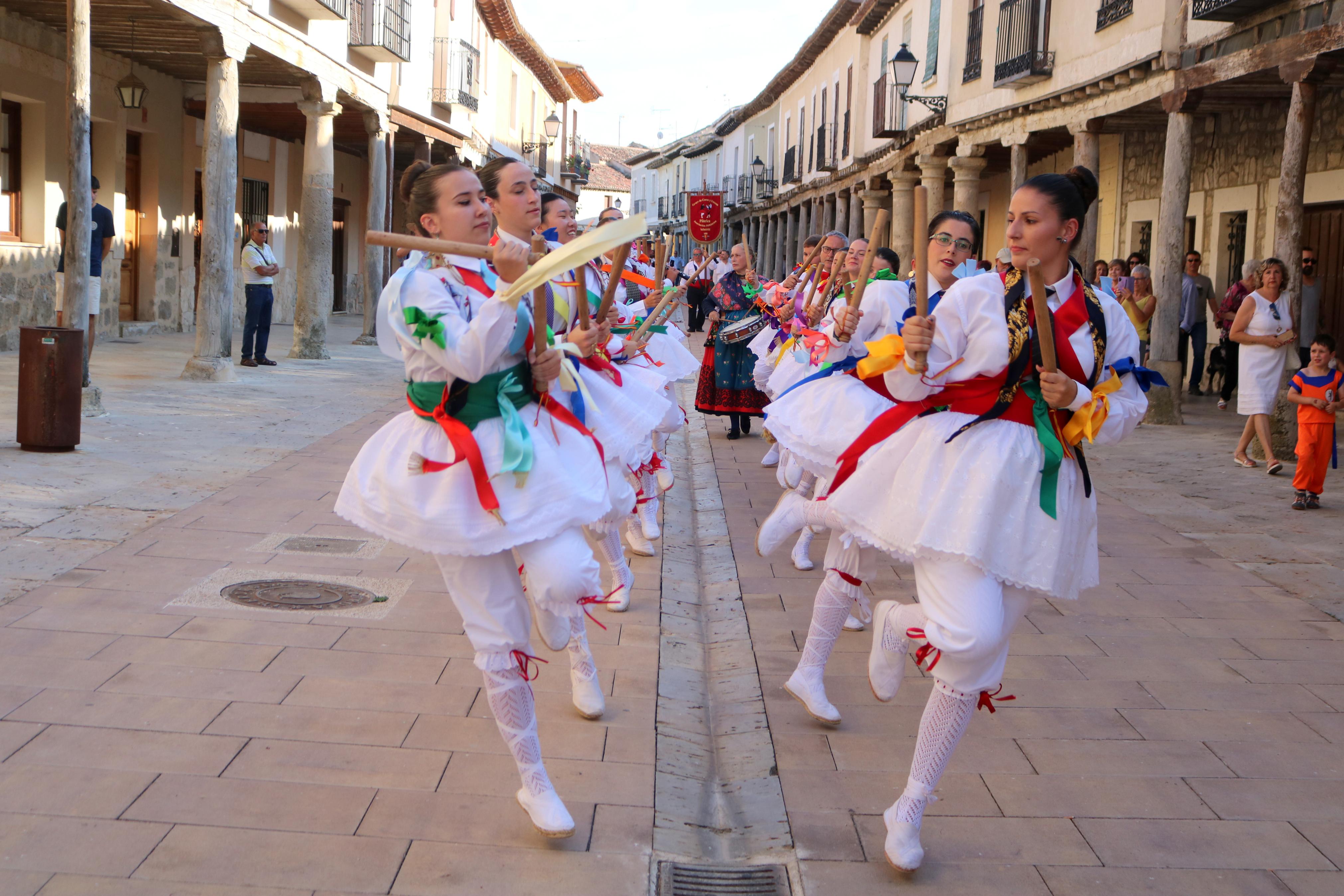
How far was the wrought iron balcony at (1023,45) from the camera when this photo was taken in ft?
51.2

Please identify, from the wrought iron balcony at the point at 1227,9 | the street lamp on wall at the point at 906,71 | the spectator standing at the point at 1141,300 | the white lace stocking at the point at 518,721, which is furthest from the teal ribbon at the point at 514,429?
the street lamp on wall at the point at 906,71

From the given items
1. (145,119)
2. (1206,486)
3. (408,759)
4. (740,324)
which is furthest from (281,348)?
(408,759)

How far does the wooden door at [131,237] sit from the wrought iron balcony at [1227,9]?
13658 mm

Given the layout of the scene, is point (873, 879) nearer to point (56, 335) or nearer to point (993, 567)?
point (993, 567)

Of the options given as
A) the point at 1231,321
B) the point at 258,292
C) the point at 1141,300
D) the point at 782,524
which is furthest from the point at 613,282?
the point at 258,292

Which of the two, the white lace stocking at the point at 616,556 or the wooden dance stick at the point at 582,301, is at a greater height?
the wooden dance stick at the point at 582,301

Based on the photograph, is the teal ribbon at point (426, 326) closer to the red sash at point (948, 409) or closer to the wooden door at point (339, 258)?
the red sash at point (948, 409)

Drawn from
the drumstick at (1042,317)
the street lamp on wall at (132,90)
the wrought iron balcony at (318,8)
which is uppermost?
the wrought iron balcony at (318,8)

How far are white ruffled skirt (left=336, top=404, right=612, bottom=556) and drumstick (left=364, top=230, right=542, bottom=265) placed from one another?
464mm

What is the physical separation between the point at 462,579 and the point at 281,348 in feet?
51.9

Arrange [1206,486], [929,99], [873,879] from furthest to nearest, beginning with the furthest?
[929,99], [1206,486], [873,879]

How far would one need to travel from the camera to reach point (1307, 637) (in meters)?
5.31

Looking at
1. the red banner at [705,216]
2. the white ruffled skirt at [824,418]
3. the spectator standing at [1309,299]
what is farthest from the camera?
the red banner at [705,216]

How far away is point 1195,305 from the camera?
14.6 metres
